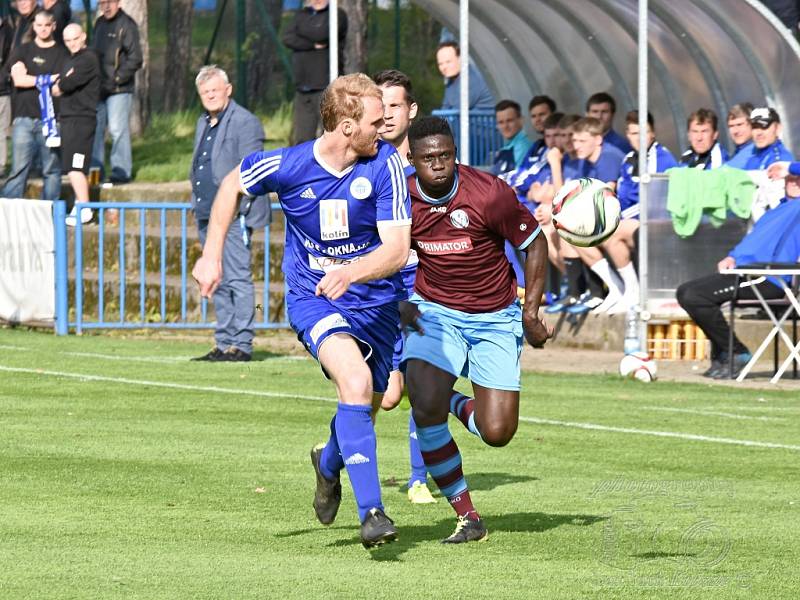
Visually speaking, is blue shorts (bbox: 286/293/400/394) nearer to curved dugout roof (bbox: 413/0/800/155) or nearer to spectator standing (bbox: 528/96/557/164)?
curved dugout roof (bbox: 413/0/800/155)

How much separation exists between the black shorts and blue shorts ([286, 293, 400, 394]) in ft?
44.2

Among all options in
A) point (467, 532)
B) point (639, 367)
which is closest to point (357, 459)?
point (467, 532)

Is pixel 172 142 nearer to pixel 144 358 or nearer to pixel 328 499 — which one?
pixel 144 358

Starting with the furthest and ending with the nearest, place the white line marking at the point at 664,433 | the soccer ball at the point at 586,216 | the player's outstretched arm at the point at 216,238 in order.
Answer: the white line marking at the point at 664,433 < the soccer ball at the point at 586,216 < the player's outstretched arm at the point at 216,238

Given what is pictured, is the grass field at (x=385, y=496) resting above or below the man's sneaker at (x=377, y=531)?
below

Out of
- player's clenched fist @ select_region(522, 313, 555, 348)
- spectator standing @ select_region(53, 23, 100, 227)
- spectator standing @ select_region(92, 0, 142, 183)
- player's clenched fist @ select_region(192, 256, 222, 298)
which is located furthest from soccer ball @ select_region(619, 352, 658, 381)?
spectator standing @ select_region(92, 0, 142, 183)

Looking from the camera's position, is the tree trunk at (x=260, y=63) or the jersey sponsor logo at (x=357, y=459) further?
the tree trunk at (x=260, y=63)

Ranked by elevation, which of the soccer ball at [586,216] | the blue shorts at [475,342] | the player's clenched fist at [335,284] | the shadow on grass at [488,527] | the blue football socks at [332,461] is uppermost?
the soccer ball at [586,216]

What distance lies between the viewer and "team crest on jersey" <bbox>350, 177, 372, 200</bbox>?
810 cm

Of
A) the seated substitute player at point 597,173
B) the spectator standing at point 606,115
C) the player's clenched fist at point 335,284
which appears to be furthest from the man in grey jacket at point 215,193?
the player's clenched fist at point 335,284

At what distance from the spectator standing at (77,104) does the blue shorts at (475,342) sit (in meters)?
12.9

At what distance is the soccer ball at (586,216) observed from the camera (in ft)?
32.9

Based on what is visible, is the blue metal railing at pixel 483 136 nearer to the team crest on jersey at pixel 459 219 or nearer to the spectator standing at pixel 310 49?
the spectator standing at pixel 310 49

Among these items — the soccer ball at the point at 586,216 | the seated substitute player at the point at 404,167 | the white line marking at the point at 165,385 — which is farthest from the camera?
the white line marking at the point at 165,385
